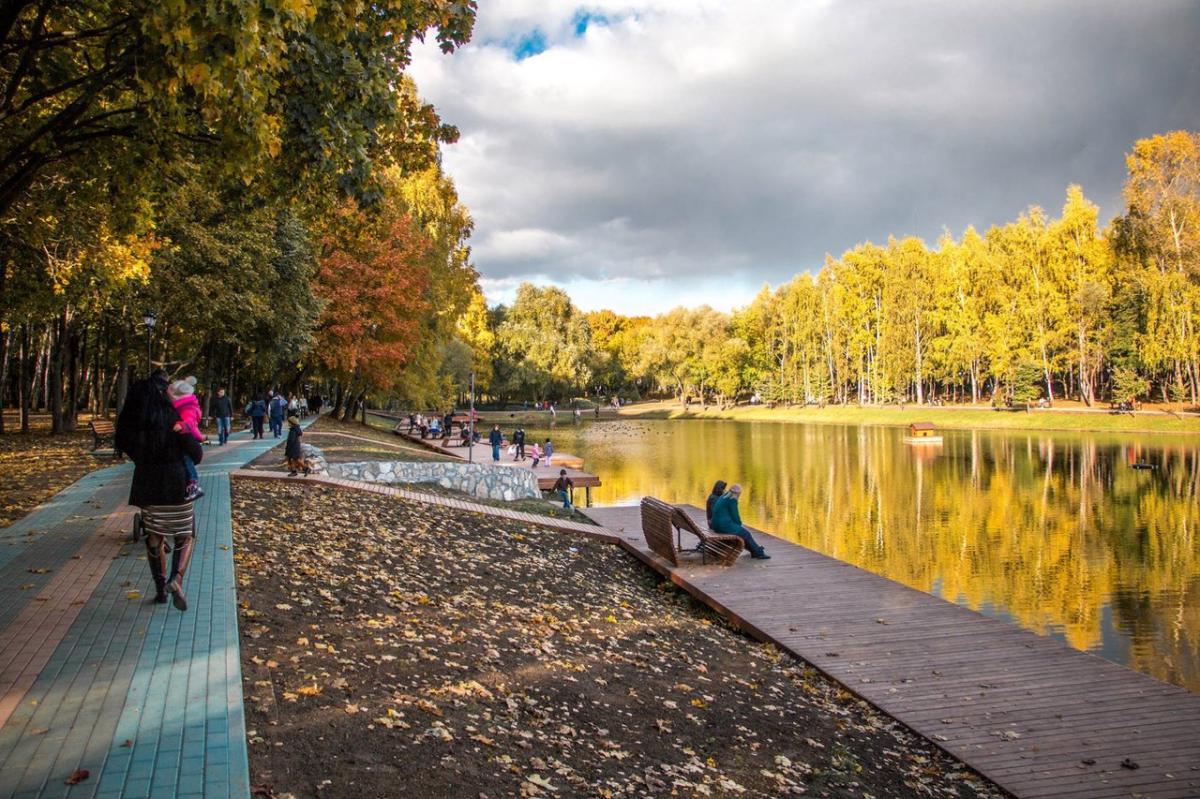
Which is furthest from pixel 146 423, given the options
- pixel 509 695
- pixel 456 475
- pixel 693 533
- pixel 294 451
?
pixel 456 475

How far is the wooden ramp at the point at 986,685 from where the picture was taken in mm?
6133

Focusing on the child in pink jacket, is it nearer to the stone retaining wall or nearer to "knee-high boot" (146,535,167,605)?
"knee-high boot" (146,535,167,605)

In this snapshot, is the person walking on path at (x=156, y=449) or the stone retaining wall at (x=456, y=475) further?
the stone retaining wall at (x=456, y=475)

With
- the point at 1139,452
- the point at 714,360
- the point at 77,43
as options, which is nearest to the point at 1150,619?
the point at 77,43

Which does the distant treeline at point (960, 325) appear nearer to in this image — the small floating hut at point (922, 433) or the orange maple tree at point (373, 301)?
the small floating hut at point (922, 433)

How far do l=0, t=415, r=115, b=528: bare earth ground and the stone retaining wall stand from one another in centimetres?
505

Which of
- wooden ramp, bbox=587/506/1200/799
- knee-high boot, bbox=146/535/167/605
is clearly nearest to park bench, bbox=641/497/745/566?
wooden ramp, bbox=587/506/1200/799

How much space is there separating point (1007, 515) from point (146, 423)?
22196mm

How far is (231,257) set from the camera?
21.3m

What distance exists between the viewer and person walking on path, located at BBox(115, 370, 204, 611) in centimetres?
620

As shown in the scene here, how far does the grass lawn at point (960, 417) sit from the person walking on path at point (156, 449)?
5170 centimetres

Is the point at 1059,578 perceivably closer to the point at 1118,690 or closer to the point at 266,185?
the point at 1118,690

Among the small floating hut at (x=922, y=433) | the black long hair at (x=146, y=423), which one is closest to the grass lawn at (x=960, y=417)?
the small floating hut at (x=922, y=433)

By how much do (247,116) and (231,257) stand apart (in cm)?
1684
